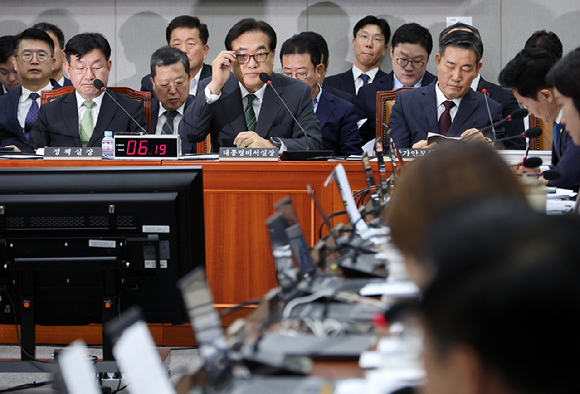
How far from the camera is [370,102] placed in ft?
14.4

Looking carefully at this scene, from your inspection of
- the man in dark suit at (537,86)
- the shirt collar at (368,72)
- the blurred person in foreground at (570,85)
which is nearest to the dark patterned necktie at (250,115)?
the man in dark suit at (537,86)

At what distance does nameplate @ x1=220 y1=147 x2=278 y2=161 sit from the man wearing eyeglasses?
190 cm

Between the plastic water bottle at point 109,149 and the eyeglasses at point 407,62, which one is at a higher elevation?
the eyeglasses at point 407,62

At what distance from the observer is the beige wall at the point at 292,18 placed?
534 cm

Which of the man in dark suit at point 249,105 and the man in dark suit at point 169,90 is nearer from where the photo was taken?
the man in dark suit at point 249,105

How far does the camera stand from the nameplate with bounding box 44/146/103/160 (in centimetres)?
271

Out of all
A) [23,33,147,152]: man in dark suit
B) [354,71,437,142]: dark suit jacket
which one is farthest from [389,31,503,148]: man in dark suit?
[23,33,147,152]: man in dark suit

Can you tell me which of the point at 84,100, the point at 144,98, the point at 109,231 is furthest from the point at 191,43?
the point at 109,231

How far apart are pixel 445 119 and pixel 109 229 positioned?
2.49 m

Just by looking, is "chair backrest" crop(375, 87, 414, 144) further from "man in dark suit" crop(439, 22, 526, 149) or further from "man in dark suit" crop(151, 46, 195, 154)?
"man in dark suit" crop(151, 46, 195, 154)

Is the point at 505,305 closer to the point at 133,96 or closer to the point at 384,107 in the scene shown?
the point at 384,107

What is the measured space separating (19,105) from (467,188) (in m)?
3.79

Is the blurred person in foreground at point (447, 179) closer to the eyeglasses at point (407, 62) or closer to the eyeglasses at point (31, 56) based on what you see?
the eyeglasses at point (407, 62)

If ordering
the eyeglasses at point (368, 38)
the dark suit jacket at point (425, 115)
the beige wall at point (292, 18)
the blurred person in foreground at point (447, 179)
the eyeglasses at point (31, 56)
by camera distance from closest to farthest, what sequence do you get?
the blurred person in foreground at point (447, 179)
the dark suit jacket at point (425, 115)
the eyeglasses at point (31, 56)
the eyeglasses at point (368, 38)
the beige wall at point (292, 18)
